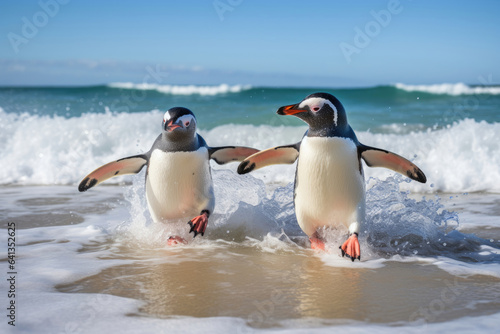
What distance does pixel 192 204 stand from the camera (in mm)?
3719

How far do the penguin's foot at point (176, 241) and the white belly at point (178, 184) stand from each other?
0.51ft

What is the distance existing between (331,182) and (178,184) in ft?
3.41

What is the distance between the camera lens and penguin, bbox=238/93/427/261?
327 centimetres

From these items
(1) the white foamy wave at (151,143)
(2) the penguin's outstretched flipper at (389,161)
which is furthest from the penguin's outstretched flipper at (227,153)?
(1) the white foamy wave at (151,143)

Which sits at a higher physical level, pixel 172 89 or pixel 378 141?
pixel 172 89

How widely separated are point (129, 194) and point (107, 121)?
19.2ft

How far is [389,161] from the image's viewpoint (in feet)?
11.3

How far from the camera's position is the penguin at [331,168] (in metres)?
3.27

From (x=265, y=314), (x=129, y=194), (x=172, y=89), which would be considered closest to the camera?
(x=265, y=314)

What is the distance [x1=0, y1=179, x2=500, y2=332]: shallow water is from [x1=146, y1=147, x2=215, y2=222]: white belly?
154 mm

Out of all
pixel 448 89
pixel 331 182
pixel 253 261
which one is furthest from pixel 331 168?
pixel 448 89

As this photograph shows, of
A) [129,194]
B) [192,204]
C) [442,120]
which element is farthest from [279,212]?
[442,120]

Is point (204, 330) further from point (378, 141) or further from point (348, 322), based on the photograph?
point (378, 141)

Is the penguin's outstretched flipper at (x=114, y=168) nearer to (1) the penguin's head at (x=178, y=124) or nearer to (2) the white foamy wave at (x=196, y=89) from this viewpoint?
(1) the penguin's head at (x=178, y=124)
